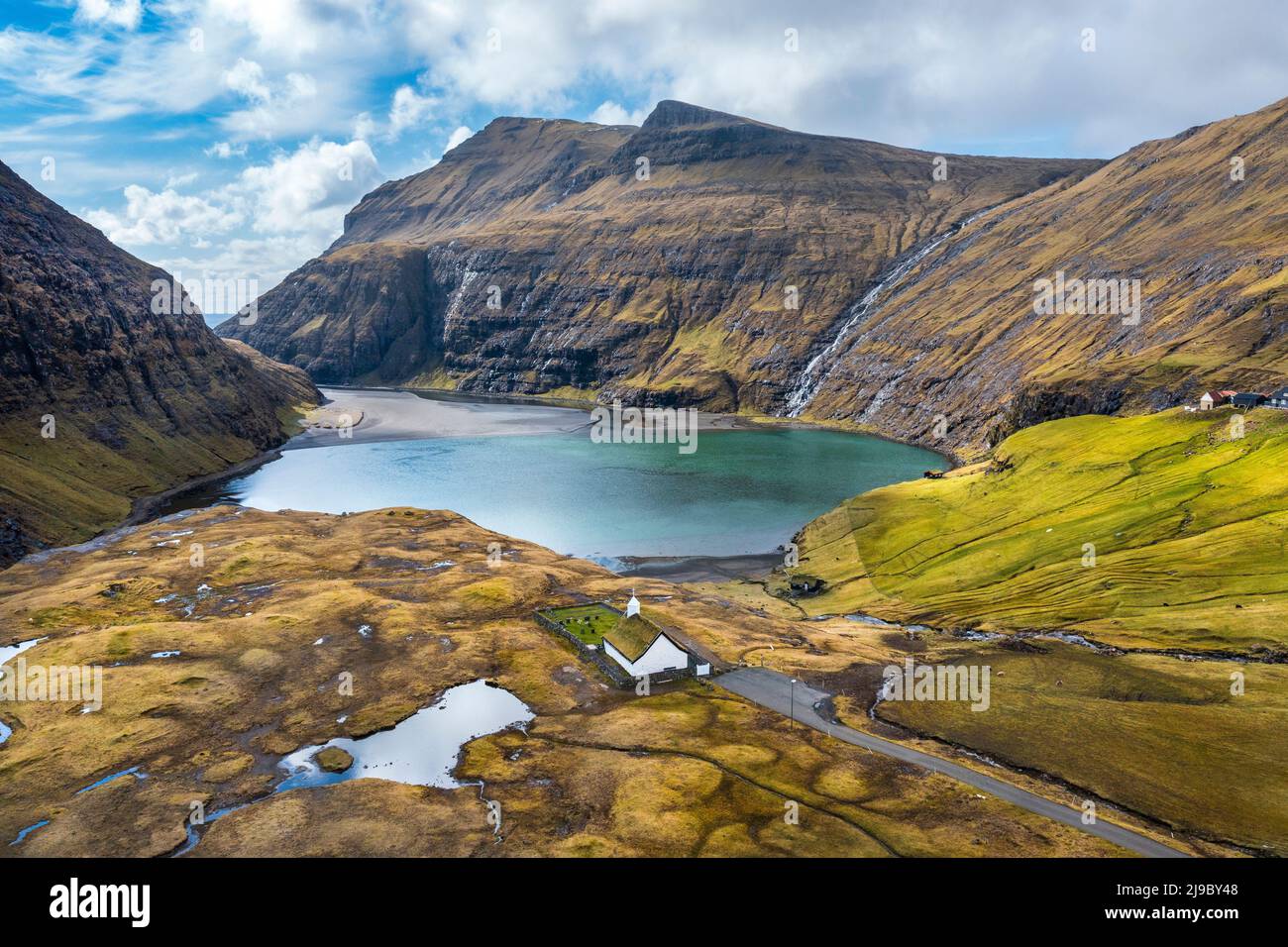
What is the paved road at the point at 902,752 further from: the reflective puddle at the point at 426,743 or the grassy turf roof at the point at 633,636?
the reflective puddle at the point at 426,743

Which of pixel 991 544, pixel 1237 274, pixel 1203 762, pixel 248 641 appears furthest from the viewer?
pixel 1237 274

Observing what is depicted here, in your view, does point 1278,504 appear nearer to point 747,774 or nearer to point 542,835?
point 747,774

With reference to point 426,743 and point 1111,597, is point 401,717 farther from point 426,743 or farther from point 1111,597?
point 1111,597

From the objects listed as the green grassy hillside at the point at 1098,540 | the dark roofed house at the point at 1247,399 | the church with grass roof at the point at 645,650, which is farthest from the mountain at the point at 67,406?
the dark roofed house at the point at 1247,399

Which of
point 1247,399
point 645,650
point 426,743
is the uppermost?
point 1247,399

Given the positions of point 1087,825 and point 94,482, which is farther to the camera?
point 94,482

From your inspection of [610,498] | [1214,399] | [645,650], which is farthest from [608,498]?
[1214,399]
